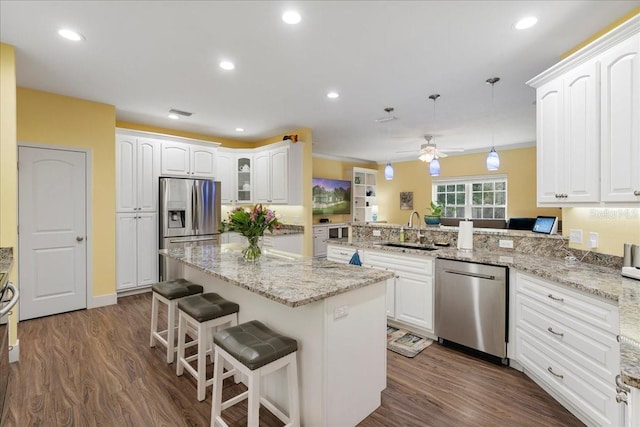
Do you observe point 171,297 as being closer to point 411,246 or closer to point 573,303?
point 411,246

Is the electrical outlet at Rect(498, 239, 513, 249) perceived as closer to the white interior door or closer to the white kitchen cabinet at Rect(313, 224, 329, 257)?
the white kitchen cabinet at Rect(313, 224, 329, 257)

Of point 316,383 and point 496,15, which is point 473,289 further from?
point 496,15

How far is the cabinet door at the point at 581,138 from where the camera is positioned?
7.01ft

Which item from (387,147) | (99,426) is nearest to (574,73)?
(99,426)

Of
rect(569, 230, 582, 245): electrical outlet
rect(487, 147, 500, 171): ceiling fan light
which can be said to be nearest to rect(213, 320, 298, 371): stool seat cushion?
rect(569, 230, 582, 245): electrical outlet

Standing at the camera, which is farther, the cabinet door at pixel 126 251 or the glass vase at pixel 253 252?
the cabinet door at pixel 126 251

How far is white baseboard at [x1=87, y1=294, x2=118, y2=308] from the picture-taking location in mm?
3992

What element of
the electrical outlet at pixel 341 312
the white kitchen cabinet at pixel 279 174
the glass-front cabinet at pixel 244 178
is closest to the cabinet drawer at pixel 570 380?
the electrical outlet at pixel 341 312

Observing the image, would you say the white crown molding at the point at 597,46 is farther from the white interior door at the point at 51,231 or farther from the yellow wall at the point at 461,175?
the white interior door at the point at 51,231

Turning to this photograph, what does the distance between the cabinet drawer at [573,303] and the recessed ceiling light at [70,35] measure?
13.5ft

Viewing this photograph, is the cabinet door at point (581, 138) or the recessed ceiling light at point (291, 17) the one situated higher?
the recessed ceiling light at point (291, 17)

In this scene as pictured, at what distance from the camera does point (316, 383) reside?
174 centimetres

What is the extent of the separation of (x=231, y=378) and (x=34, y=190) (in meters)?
3.40

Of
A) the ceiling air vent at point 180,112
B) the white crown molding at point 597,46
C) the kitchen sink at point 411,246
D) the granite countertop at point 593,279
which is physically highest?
the ceiling air vent at point 180,112
